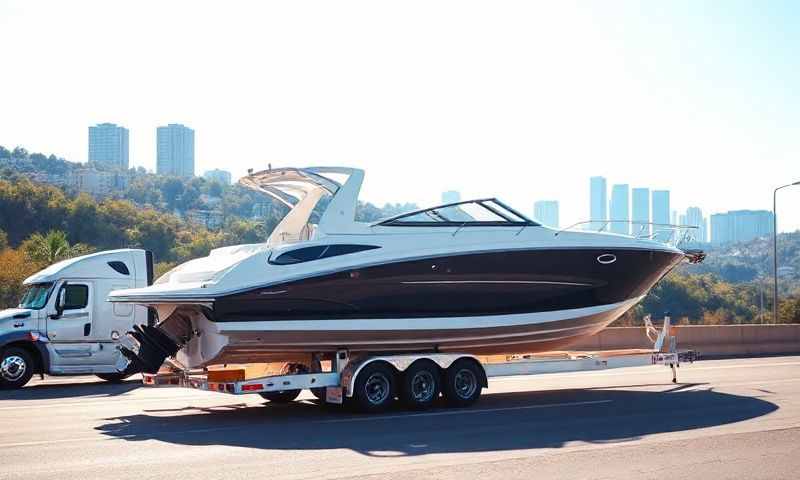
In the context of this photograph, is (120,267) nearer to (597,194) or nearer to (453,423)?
(453,423)

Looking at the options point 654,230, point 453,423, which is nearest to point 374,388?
point 453,423

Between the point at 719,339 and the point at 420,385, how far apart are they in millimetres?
17942

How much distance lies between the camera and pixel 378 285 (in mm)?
15195

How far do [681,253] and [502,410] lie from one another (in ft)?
19.3

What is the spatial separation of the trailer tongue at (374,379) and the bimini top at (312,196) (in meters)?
2.07

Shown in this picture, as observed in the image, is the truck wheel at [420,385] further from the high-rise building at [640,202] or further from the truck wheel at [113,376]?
the high-rise building at [640,202]

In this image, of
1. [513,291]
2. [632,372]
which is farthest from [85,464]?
[632,372]

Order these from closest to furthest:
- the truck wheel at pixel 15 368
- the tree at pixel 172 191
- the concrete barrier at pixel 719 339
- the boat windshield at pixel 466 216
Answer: the boat windshield at pixel 466 216
the truck wheel at pixel 15 368
the concrete barrier at pixel 719 339
the tree at pixel 172 191

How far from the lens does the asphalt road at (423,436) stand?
32.6ft

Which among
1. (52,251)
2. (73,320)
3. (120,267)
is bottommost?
(73,320)

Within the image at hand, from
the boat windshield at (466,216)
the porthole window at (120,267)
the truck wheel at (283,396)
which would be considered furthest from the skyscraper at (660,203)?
the truck wheel at (283,396)

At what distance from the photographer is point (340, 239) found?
1509 centimetres

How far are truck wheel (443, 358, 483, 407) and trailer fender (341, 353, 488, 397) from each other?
86 millimetres

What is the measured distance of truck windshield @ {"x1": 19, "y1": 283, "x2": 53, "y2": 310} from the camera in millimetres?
20250
